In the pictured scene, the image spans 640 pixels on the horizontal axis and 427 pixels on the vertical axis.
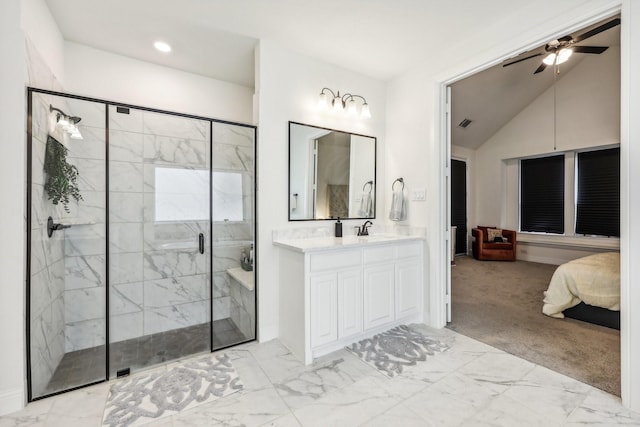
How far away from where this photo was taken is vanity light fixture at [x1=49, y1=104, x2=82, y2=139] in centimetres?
192

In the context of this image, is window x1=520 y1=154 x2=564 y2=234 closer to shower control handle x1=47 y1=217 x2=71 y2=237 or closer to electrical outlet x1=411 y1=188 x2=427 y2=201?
electrical outlet x1=411 y1=188 x2=427 y2=201

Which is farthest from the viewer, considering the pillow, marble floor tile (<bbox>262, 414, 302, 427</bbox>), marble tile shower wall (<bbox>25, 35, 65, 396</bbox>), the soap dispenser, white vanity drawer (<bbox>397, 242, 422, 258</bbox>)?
the pillow

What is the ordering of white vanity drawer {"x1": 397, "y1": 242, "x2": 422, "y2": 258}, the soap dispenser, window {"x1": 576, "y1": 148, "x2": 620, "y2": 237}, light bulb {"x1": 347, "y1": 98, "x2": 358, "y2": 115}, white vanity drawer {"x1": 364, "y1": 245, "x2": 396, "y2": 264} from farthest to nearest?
window {"x1": 576, "y1": 148, "x2": 620, "y2": 237} → light bulb {"x1": 347, "y1": 98, "x2": 358, "y2": 115} → the soap dispenser → white vanity drawer {"x1": 397, "y1": 242, "x2": 422, "y2": 258} → white vanity drawer {"x1": 364, "y1": 245, "x2": 396, "y2": 264}

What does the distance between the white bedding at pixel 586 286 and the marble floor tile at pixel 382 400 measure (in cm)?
130

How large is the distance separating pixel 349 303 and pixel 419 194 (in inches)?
52.7

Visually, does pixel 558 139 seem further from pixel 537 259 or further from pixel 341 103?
pixel 341 103

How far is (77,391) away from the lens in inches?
71.7

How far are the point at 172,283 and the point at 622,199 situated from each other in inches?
133

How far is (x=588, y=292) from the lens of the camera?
276 centimetres

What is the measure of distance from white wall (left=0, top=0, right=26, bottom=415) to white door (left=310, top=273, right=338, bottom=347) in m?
1.78

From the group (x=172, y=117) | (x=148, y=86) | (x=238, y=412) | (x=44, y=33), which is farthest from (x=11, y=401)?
(x=148, y=86)

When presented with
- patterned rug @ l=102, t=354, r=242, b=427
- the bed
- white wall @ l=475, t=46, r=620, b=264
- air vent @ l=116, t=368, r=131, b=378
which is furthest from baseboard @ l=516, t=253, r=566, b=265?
air vent @ l=116, t=368, r=131, b=378

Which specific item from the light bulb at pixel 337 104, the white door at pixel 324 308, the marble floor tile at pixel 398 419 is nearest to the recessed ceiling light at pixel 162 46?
the light bulb at pixel 337 104

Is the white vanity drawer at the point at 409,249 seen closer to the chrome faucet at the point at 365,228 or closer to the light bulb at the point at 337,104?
the chrome faucet at the point at 365,228
